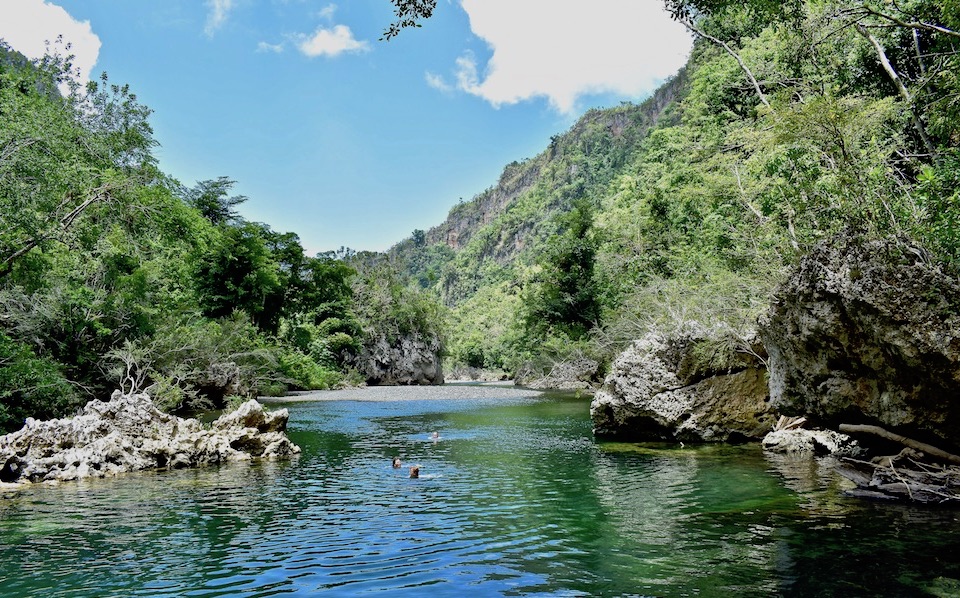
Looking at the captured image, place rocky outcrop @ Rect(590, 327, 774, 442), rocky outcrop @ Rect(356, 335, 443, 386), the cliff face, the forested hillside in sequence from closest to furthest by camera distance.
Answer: the forested hillside, rocky outcrop @ Rect(590, 327, 774, 442), rocky outcrop @ Rect(356, 335, 443, 386), the cliff face

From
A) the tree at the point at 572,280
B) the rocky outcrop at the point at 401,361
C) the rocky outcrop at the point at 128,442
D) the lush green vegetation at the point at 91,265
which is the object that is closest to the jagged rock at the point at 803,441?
the rocky outcrop at the point at 128,442

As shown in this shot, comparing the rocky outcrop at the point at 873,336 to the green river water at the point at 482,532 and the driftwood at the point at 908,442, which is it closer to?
the driftwood at the point at 908,442

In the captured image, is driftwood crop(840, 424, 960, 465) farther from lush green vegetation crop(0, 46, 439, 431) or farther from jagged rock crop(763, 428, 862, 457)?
lush green vegetation crop(0, 46, 439, 431)

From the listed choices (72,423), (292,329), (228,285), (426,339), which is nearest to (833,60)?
(72,423)

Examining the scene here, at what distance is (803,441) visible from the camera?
56.8 ft

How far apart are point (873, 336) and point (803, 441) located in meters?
8.68

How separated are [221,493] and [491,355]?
91.1 meters

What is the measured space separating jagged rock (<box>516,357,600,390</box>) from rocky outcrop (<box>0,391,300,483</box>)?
29.8 m

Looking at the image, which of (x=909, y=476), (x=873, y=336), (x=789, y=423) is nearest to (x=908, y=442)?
(x=909, y=476)

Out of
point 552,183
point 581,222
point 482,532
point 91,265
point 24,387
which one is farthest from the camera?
point 552,183

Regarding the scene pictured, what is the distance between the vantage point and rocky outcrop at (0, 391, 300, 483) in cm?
1451

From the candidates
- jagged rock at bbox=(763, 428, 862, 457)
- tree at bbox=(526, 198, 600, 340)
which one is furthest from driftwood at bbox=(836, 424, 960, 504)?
tree at bbox=(526, 198, 600, 340)

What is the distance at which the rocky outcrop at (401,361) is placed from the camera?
7056cm

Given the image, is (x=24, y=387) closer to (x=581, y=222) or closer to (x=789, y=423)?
(x=789, y=423)
